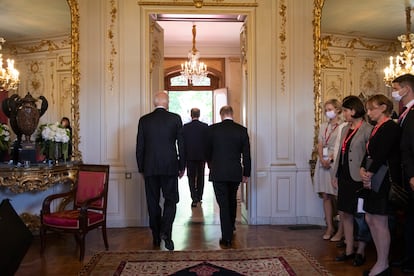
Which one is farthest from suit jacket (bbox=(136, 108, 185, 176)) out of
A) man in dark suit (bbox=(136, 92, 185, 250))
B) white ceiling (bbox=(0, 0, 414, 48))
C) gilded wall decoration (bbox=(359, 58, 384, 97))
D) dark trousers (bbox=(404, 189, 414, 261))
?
gilded wall decoration (bbox=(359, 58, 384, 97))

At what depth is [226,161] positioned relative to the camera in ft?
15.1

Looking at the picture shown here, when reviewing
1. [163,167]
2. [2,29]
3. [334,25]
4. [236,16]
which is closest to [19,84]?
[2,29]

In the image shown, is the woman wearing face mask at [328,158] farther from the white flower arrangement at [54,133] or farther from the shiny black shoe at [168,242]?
the white flower arrangement at [54,133]

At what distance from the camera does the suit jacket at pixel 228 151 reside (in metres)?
4.58

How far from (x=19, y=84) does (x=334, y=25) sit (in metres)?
4.32

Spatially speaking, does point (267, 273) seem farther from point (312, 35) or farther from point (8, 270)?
point (312, 35)

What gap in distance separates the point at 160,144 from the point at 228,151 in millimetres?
756

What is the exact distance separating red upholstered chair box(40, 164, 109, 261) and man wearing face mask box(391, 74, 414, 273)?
3.02 meters

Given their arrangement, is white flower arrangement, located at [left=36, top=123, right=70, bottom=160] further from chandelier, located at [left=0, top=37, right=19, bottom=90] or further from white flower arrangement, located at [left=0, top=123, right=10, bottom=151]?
chandelier, located at [left=0, top=37, right=19, bottom=90]

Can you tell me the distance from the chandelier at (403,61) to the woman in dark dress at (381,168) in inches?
92.2

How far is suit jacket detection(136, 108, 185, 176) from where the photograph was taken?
4.46 m

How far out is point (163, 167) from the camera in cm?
445

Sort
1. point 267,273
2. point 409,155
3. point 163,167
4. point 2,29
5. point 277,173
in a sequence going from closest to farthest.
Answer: point 409,155, point 267,273, point 163,167, point 2,29, point 277,173

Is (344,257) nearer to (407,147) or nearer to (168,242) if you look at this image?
(407,147)
